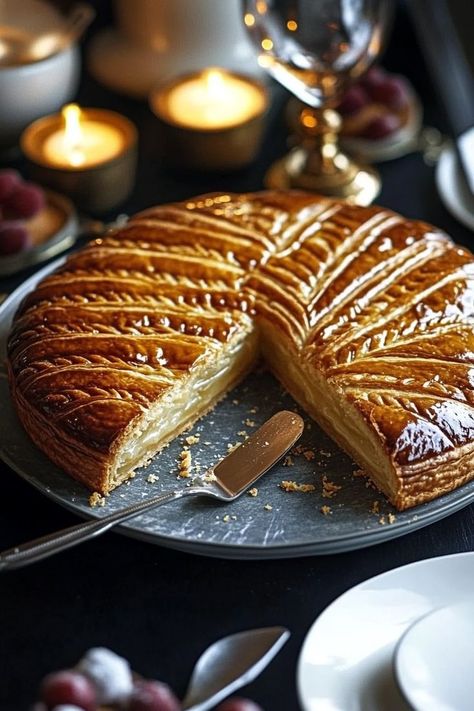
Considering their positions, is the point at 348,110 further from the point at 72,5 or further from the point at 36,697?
the point at 36,697

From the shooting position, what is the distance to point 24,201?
279cm

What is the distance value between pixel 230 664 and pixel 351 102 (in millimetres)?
2072

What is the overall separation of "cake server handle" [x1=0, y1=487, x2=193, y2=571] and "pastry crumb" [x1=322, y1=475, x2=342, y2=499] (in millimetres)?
336

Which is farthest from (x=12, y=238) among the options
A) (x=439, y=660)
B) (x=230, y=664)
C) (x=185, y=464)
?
(x=439, y=660)

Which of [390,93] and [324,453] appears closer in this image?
[324,453]

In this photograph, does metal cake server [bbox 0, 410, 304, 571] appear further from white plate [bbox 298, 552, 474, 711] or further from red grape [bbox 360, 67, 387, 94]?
red grape [bbox 360, 67, 387, 94]

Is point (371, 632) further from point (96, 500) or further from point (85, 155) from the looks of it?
point (85, 155)

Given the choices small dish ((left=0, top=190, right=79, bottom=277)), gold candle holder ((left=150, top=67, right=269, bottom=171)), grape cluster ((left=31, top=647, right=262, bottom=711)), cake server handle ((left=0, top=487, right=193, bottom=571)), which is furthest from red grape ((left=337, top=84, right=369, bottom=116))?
grape cluster ((left=31, top=647, right=262, bottom=711))

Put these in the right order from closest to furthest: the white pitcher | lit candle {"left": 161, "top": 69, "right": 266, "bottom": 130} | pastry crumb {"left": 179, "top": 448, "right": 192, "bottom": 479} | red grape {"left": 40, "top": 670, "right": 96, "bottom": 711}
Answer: red grape {"left": 40, "top": 670, "right": 96, "bottom": 711}, pastry crumb {"left": 179, "top": 448, "right": 192, "bottom": 479}, lit candle {"left": 161, "top": 69, "right": 266, "bottom": 130}, the white pitcher

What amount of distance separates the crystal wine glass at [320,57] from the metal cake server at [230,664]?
5.46ft

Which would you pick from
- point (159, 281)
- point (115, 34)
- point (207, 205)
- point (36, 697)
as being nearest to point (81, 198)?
point (207, 205)

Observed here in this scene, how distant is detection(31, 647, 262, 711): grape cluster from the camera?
148 cm

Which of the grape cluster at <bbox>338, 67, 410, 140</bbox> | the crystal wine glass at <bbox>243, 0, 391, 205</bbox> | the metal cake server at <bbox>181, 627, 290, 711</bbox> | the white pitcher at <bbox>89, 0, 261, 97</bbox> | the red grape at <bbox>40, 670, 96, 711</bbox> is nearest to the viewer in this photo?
the red grape at <bbox>40, 670, 96, 711</bbox>

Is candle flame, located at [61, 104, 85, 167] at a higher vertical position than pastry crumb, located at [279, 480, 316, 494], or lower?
higher
